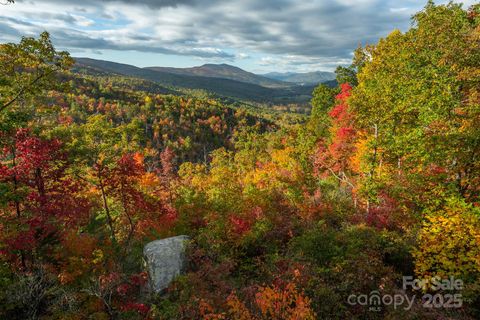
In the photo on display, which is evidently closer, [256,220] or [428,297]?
[428,297]

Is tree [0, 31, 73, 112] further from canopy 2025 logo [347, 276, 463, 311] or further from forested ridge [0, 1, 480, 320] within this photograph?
canopy 2025 logo [347, 276, 463, 311]

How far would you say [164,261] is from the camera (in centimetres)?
1656

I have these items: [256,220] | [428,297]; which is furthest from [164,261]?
[428,297]

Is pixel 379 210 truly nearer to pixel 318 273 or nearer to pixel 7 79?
pixel 318 273

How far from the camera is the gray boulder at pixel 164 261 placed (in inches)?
626

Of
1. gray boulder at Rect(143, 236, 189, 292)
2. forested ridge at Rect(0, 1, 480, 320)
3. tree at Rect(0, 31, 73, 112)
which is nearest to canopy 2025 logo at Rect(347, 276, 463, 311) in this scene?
forested ridge at Rect(0, 1, 480, 320)

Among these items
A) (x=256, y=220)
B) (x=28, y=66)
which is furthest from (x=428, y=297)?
(x=28, y=66)

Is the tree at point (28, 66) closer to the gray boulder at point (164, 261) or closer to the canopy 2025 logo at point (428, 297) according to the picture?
the gray boulder at point (164, 261)

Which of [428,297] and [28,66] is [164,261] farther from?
[428,297]

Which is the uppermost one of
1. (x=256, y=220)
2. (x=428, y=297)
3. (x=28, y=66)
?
(x=28, y=66)

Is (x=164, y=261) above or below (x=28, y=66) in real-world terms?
below

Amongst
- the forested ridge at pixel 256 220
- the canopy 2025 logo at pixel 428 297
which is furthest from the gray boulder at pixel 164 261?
the canopy 2025 logo at pixel 428 297

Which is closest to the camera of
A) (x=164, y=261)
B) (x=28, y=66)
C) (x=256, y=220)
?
(x=28, y=66)

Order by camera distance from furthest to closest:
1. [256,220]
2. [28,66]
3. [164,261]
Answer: [256,220]
[164,261]
[28,66]
